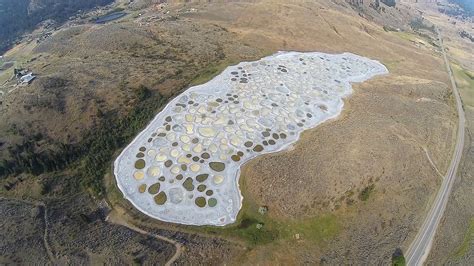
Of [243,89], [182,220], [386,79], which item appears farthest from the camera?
[386,79]

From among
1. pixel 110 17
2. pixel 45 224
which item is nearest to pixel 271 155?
pixel 45 224

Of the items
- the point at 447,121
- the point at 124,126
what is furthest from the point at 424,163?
the point at 124,126

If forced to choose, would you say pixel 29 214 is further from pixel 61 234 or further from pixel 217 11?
pixel 217 11

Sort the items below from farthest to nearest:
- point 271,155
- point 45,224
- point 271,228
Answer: point 271,155
point 45,224
point 271,228

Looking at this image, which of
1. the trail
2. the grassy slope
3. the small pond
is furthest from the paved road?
the small pond

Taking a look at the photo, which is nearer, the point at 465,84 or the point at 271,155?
the point at 271,155

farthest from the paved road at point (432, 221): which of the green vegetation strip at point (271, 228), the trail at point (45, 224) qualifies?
the trail at point (45, 224)

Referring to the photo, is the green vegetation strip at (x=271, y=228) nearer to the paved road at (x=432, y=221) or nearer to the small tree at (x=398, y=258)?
the small tree at (x=398, y=258)

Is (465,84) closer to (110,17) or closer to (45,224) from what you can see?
(45,224)
